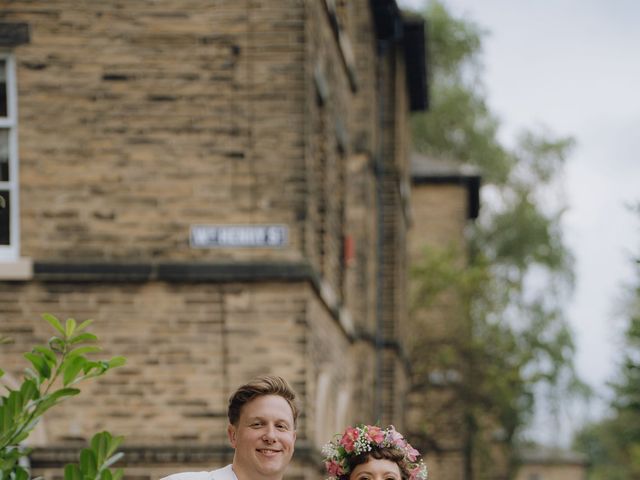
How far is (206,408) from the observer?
12.9 meters

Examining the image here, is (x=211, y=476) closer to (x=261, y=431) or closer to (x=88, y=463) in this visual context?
(x=261, y=431)

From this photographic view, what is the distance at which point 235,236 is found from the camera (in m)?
13.1

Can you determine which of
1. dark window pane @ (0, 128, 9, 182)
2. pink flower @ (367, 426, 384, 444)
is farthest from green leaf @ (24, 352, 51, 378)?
dark window pane @ (0, 128, 9, 182)

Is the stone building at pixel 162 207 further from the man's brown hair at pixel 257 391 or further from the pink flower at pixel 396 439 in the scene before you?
the man's brown hair at pixel 257 391

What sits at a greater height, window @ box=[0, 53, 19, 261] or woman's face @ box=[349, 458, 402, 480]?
window @ box=[0, 53, 19, 261]

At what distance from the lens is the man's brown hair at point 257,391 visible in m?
5.38

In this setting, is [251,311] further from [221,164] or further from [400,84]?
[400,84]

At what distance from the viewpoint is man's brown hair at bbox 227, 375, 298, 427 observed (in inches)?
212

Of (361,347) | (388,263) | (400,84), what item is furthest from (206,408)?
(400,84)

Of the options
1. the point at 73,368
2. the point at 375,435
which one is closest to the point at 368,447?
the point at 375,435

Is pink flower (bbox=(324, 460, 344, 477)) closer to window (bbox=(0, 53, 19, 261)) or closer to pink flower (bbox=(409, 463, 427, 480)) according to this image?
pink flower (bbox=(409, 463, 427, 480))

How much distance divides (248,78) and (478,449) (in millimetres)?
23029

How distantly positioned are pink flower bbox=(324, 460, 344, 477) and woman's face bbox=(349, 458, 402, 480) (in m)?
0.11

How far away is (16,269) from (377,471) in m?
7.51
